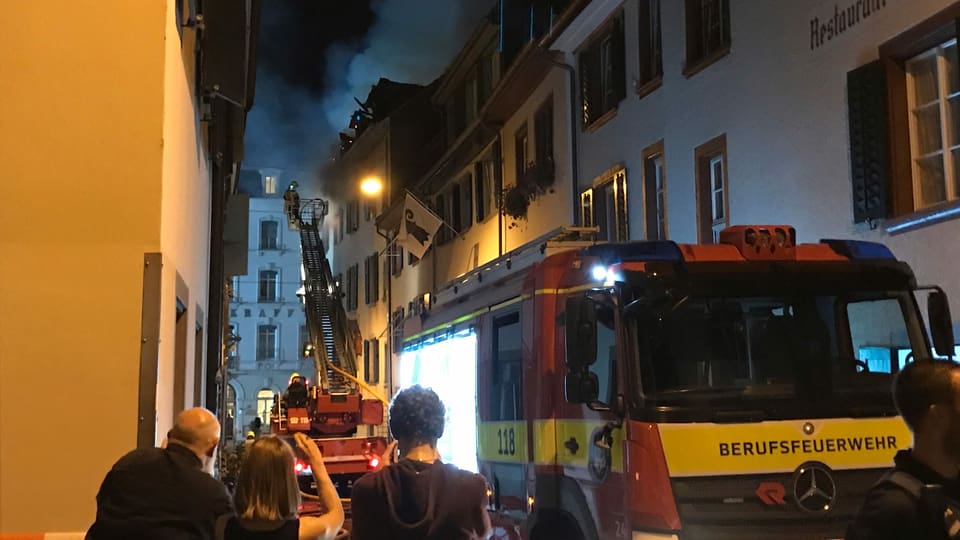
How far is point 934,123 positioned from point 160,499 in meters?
7.53

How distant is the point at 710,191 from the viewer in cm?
1250

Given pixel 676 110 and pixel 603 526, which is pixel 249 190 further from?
pixel 603 526

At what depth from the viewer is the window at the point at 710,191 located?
40.1 ft

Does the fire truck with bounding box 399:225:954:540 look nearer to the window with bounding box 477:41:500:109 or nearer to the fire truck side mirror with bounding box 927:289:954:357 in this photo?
the fire truck side mirror with bounding box 927:289:954:357

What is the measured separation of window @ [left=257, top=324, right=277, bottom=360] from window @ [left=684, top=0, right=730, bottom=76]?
4695 cm

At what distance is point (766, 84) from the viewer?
10922mm

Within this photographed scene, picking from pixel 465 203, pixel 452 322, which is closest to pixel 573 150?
pixel 452 322

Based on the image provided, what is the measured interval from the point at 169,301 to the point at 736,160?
749 cm

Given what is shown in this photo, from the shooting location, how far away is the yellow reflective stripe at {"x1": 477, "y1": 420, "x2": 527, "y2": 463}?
704 cm

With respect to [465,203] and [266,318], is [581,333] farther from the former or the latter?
[266,318]

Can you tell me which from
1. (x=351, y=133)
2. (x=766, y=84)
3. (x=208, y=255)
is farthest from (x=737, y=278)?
(x=351, y=133)

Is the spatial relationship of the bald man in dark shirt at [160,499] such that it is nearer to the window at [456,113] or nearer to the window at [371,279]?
the window at [456,113]

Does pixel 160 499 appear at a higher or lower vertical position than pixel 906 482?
lower

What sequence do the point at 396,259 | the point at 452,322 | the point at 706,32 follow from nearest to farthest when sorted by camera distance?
the point at 452,322
the point at 706,32
the point at 396,259
